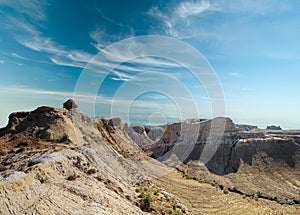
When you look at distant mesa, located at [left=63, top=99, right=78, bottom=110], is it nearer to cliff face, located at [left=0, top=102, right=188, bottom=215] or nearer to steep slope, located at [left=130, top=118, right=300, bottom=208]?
cliff face, located at [left=0, top=102, right=188, bottom=215]

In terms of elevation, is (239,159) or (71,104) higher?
(71,104)

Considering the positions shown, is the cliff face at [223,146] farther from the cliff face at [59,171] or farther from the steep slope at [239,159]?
the cliff face at [59,171]

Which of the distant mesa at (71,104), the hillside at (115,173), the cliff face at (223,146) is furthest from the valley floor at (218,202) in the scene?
the distant mesa at (71,104)

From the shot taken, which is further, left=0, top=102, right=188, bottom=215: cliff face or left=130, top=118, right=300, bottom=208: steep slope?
left=130, top=118, right=300, bottom=208: steep slope

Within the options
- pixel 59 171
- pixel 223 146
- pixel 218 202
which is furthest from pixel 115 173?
pixel 223 146

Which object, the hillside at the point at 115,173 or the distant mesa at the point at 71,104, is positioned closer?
the hillside at the point at 115,173

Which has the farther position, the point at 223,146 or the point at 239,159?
the point at 223,146

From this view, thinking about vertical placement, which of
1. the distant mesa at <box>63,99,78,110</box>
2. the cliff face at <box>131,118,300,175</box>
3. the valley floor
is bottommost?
the valley floor

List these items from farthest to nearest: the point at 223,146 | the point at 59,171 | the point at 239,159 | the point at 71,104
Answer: the point at 223,146, the point at 239,159, the point at 71,104, the point at 59,171

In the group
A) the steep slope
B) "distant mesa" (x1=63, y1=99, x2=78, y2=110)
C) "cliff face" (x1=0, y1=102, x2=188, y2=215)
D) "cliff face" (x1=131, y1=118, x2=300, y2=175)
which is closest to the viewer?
"cliff face" (x1=0, y1=102, x2=188, y2=215)

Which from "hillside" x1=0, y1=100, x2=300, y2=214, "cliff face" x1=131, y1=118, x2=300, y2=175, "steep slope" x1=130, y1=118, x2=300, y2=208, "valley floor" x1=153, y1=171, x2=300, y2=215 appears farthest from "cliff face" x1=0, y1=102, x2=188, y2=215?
"cliff face" x1=131, y1=118, x2=300, y2=175

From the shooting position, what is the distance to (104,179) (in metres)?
18.6

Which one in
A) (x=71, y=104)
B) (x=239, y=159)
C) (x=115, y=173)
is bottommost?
(x=239, y=159)

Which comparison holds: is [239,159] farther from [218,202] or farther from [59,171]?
[59,171]
